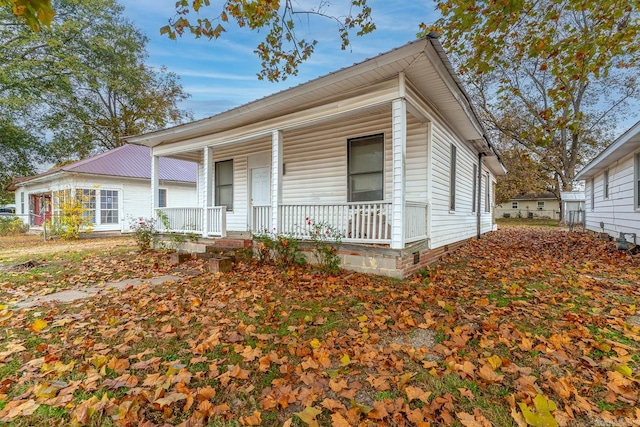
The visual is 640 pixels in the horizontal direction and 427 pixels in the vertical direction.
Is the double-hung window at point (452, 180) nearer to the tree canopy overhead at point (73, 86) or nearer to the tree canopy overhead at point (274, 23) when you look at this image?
the tree canopy overhead at point (274, 23)

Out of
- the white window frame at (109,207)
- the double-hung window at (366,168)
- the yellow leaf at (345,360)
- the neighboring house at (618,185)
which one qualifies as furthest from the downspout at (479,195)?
the white window frame at (109,207)

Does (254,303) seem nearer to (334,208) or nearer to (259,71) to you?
(334,208)

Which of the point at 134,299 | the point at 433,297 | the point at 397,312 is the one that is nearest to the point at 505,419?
the point at 397,312

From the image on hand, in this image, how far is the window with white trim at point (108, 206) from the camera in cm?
1484

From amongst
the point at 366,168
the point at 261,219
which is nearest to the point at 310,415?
the point at 261,219

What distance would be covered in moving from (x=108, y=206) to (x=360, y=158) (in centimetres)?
1404

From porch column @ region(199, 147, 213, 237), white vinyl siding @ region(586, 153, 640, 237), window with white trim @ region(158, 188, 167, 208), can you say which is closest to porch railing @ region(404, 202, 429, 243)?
porch column @ region(199, 147, 213, 237)

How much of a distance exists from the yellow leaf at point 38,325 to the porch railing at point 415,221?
4.99 meters

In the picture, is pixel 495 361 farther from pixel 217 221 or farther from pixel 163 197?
pixel 163 197

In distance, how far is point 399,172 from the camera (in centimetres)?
510

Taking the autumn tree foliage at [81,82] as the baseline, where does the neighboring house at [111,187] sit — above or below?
below

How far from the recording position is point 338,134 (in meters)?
7.34

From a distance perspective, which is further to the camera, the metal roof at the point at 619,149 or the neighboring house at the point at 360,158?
the metal roof at the point at 619,149

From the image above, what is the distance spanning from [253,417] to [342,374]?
30.3 inches
